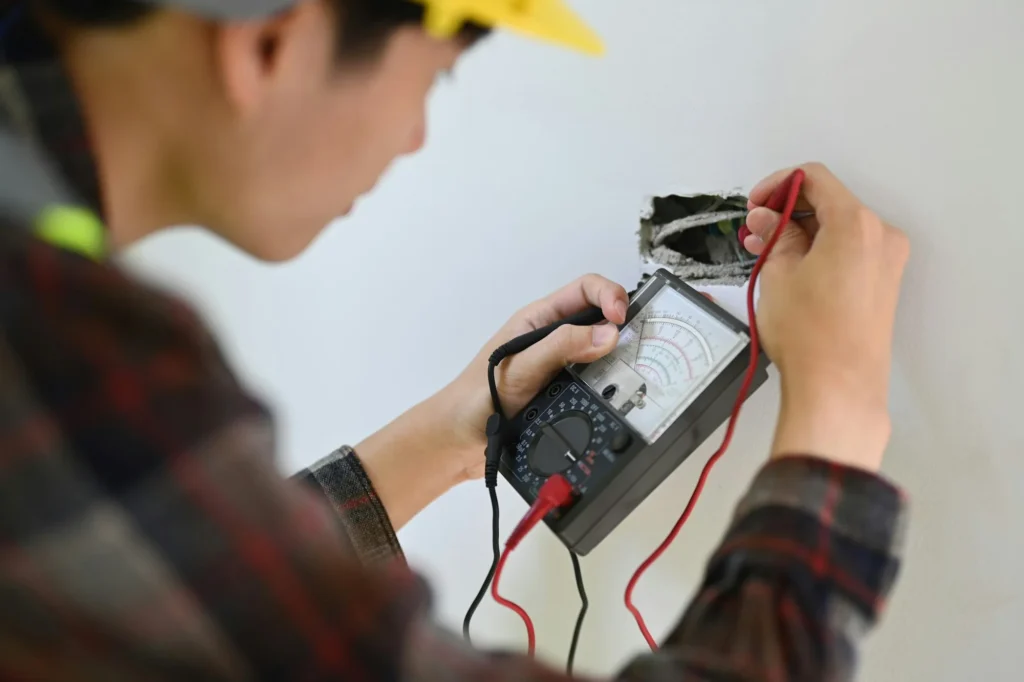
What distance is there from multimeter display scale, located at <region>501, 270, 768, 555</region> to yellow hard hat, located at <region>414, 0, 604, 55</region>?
30 cm

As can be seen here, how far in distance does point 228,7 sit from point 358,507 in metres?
0.55

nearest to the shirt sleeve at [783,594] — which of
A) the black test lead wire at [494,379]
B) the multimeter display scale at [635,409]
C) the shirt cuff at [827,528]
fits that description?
the shirt cuff at [827,528]

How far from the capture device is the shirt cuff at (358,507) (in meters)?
0.79

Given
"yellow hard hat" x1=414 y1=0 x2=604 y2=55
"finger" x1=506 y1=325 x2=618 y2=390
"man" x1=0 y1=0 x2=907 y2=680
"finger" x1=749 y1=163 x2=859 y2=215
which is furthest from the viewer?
"finger" x1=506 y1=325 x2=618 y2=390

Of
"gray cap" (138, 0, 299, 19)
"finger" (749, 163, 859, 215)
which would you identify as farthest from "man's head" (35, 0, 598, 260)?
"finger" (749, 163, 859, 215)

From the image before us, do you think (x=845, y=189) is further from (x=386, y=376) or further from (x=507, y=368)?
(x=386, y=376)

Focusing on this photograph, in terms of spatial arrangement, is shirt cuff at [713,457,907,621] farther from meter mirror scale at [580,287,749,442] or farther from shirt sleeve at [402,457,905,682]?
meter mirror scale at [580,287,749,442]

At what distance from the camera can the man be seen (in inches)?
13.1

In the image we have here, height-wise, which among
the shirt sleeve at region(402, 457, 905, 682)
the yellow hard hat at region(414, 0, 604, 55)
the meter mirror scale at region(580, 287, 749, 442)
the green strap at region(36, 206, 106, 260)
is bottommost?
the shirt sleeve at region(402, 457, 905, 682)

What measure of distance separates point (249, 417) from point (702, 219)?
509mm

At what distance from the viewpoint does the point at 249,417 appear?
38 centimetres

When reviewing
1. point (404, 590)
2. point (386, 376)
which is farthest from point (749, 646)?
point (386, 376)

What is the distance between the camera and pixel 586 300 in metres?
0.77

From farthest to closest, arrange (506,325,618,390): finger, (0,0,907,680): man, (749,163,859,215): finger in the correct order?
Result: (506,325,618,390): finger, (749,163,859,215): finger, (0,0,907,680): man
